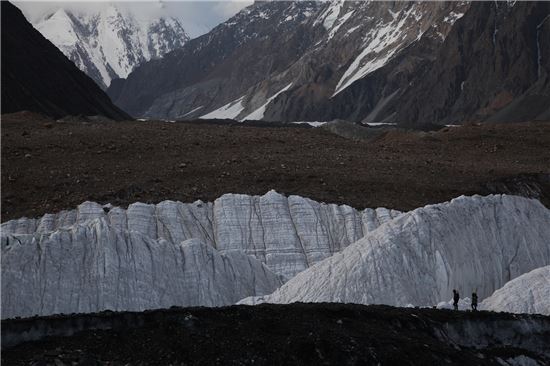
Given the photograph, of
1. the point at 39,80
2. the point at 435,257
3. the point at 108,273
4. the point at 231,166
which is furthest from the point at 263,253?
the point at 39,80

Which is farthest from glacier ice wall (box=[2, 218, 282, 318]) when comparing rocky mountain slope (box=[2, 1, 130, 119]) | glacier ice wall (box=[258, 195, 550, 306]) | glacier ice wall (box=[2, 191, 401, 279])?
rocky mountain slope (box=[2, 1, 130, 119])

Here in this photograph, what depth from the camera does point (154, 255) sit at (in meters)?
27.2

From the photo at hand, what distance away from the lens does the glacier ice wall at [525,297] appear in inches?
949

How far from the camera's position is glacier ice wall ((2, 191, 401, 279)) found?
32.8 meters

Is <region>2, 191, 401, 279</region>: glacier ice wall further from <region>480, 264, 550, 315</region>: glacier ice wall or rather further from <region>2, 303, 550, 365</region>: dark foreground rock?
<region>2, 303, 550, 365</region>: dark foreground rock

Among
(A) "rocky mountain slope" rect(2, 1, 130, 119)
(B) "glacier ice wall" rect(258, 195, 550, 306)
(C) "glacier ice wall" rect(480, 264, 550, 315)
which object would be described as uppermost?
(A) "rocky mountain slope" rect(2, 1, 130, 119)

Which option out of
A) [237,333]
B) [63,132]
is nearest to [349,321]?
[237,333]

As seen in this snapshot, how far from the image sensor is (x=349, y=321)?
18.9m

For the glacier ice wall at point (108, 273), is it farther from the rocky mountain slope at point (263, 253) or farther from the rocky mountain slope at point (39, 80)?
the rocky mountain slope at point (39, 80)

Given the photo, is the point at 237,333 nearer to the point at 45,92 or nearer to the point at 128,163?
the point at 128,163

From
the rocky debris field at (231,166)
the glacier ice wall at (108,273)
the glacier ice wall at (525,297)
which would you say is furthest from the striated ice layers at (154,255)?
the glacier ice wall at (525,297)

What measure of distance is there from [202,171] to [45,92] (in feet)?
Answer: 195

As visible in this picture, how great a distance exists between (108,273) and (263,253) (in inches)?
306

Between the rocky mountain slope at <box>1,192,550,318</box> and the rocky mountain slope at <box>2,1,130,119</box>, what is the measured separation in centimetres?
5018
